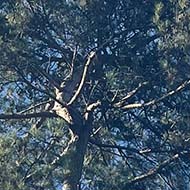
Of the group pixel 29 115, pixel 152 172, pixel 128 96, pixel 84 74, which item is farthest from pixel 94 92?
pixel 152 172

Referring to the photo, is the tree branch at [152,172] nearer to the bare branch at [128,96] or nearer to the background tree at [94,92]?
the background tree at [94,92]

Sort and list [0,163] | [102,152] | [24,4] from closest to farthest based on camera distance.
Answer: [0,163]
[24,4]
[102,152]

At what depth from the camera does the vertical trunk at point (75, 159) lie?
30.8 feet

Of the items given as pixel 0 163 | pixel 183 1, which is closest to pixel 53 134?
pixel 0 163

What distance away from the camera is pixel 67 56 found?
1044cm

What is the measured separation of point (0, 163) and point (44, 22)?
197 cm

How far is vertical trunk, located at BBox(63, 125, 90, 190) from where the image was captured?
9391 mm

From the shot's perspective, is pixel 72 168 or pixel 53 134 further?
pixel 53 134

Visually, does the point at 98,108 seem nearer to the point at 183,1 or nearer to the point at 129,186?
the point at 129,186

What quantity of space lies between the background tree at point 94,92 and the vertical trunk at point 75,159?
0.05 feet

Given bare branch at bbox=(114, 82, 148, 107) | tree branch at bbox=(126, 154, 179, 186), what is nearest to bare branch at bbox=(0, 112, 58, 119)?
bare branch at bbox=(114, 82, 148, 107)

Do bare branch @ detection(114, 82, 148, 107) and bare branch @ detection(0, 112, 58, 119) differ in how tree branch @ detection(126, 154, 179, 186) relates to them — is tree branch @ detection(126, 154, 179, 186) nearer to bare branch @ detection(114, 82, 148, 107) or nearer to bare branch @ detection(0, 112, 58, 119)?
bare branch @ detection(114, 82, 148, 107)

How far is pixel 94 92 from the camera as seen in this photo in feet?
33.7

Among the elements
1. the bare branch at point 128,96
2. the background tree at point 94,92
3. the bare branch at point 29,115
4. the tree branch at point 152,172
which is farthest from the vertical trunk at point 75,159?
the tree branch at point 152,172
